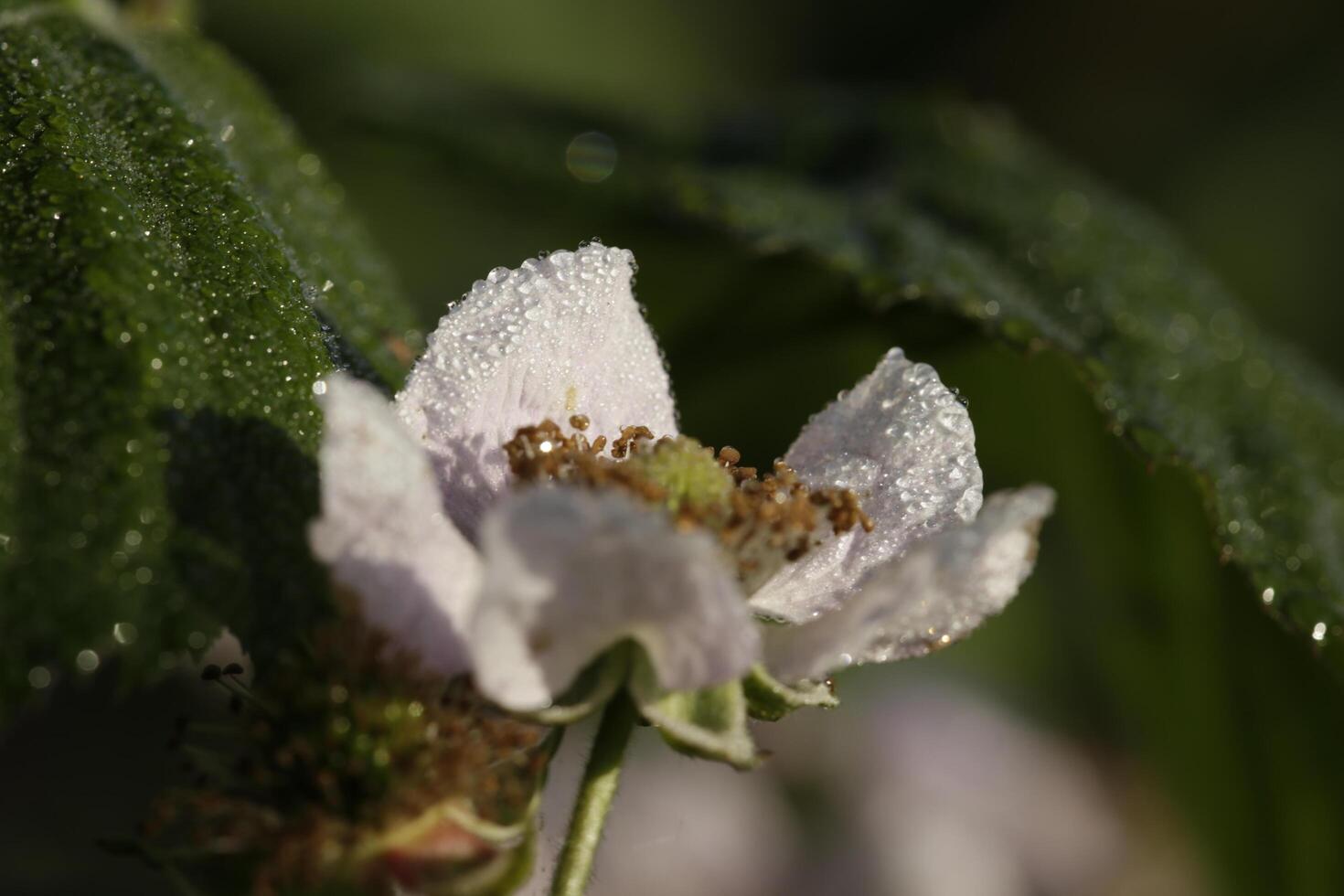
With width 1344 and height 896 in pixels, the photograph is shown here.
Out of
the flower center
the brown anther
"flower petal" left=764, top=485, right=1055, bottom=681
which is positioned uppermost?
the brown anther

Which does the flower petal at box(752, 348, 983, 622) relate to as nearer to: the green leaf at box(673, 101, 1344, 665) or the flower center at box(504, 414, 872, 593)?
the flower center at box(504, 414, 872, 593)

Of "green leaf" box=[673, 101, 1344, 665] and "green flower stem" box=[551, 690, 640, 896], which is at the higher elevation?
"green leaf" box=[673, 101, 1344, 665]

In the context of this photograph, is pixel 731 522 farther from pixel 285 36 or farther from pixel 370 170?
pixel 285 36

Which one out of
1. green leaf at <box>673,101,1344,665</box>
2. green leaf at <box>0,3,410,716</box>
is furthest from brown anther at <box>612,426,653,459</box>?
green leaf at <box>673,101,1344,665</box>

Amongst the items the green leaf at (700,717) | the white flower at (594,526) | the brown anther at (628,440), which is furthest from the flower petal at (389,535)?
the brown anther at (628,440)

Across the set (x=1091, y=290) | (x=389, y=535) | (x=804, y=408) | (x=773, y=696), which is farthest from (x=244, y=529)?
(x=804, y=408)

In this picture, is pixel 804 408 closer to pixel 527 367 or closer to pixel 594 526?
pixel 527 367

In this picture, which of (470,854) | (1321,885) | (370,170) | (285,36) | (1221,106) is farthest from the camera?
(1221,106)

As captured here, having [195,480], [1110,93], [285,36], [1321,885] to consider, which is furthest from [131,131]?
[1110,93]
